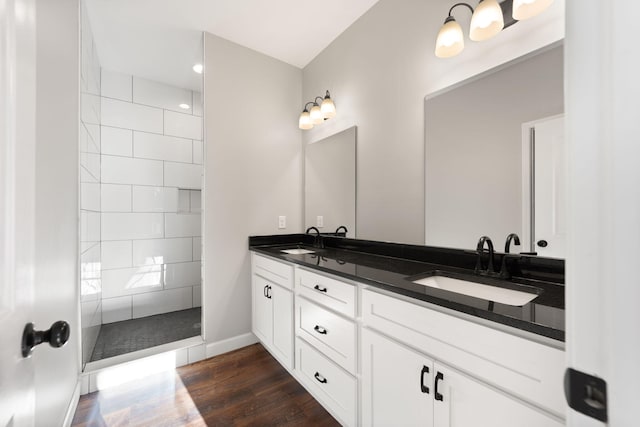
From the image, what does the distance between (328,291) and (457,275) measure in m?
0.64

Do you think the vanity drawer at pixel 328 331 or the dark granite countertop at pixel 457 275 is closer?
the dark granite countertop at pixel 457 275

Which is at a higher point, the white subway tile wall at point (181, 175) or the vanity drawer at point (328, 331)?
the white subway tile wall at point (181, 175)

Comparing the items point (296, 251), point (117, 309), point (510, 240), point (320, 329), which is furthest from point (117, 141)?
point (510, 240)

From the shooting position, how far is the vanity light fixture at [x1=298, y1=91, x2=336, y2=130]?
87.7 inches

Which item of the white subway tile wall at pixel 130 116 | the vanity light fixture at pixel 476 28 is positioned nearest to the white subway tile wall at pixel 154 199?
the white subway tile wall at pixel 130 116

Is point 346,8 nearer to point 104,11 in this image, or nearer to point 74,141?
point 104,11

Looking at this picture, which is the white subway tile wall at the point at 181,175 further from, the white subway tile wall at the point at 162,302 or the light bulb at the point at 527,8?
the light bulb at the point at 527,8

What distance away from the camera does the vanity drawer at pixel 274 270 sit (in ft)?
5.82

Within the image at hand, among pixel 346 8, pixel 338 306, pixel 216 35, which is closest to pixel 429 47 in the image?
pixel 346 8

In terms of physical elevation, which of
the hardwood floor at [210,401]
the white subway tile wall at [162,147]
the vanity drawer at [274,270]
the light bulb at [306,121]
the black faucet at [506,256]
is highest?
the light bulb at [306,121]

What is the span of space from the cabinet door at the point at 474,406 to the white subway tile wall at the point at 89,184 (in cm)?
213

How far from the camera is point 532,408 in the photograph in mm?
717

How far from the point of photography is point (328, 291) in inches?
55.8

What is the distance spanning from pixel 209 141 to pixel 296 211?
99 centimetres
